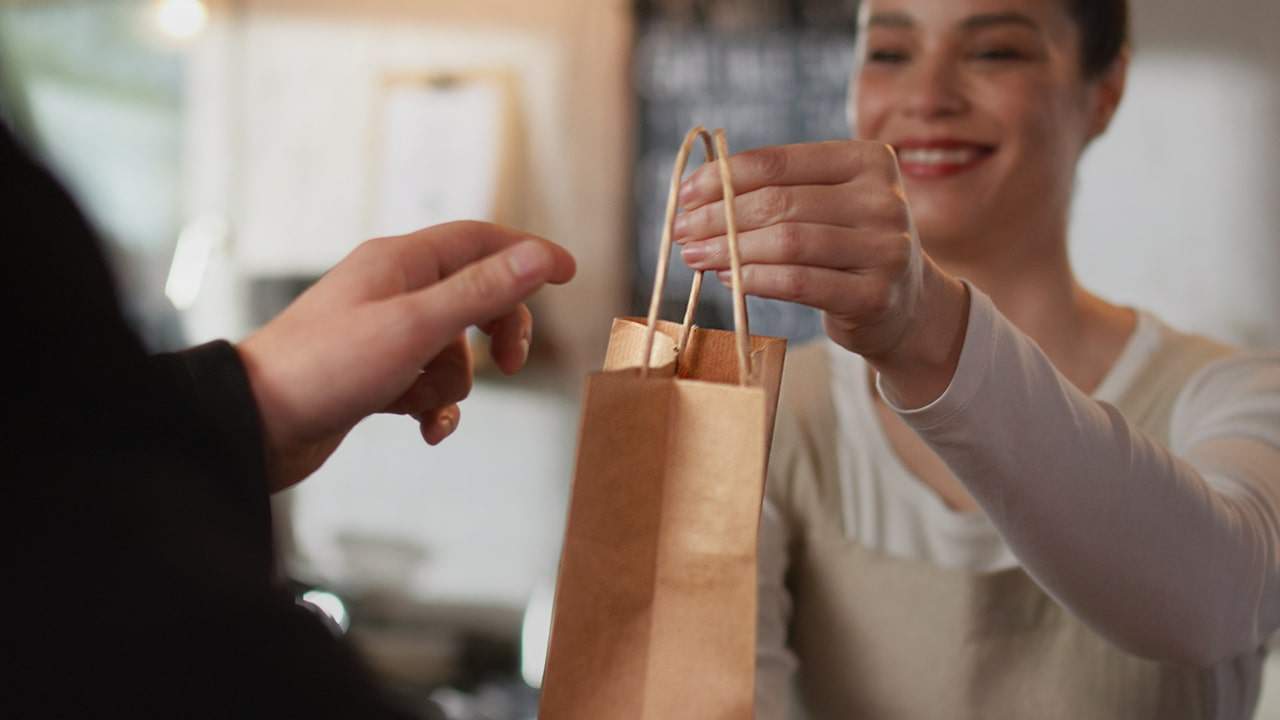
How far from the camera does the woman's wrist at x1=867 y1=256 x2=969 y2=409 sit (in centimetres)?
63

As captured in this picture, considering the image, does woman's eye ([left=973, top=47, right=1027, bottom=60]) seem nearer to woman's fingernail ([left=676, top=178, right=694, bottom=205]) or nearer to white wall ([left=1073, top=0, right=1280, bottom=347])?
woman's fingernail ([left=676, top=178, right=694, bottom=205])

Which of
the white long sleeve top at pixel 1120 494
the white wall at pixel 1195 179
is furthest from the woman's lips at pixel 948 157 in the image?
the white wall at pixel 1195 179

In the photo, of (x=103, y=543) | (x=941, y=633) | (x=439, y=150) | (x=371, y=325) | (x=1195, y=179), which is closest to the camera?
(x=103, y=543)

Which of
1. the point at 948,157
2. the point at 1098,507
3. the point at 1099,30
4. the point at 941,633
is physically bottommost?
the point at 941,633

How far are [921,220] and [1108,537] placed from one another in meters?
0.41

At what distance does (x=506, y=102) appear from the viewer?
2537 millimetres

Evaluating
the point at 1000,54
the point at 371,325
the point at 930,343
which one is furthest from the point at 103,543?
the point at 1000,54

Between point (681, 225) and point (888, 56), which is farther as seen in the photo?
point (888, 56)

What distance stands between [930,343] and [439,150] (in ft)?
6.76

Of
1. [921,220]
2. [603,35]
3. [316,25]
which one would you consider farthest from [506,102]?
[921,220]

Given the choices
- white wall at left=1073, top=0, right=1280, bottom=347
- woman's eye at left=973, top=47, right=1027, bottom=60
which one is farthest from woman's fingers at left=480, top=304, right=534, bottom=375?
white wall at left=1073, top=0, right=1280, bottom=347

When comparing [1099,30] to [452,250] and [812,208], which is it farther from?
[452,250]

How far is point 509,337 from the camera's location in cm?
65

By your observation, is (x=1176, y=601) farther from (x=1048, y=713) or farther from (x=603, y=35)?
(x=603, y=35)
